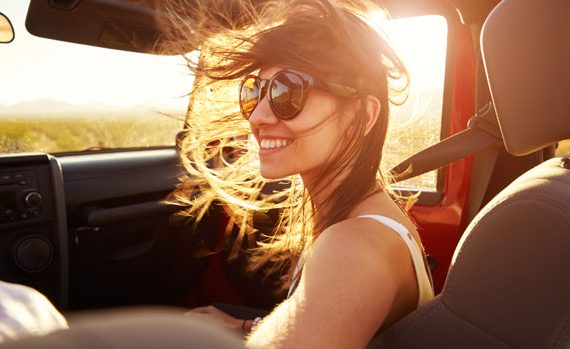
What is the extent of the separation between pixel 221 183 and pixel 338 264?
4.84 ft

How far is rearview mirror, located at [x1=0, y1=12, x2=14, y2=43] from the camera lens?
255 centimetres

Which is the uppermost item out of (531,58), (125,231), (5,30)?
(5,30)

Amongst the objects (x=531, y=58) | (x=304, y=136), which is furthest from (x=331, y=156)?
(x=531, y=58)

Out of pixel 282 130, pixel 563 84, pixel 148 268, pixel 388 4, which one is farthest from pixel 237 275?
pixel 563 84

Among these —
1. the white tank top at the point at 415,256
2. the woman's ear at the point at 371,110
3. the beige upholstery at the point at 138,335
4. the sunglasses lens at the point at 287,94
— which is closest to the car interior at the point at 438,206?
the white tank top at the point at 415,256

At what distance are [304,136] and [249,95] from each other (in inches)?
9.5

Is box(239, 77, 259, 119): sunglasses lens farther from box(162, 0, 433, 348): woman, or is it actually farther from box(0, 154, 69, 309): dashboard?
box(0, 154, 69, 309): dashboard

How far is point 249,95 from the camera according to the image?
1.67m

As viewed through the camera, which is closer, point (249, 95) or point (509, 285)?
point (509, 285)

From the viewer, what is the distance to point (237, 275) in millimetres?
3451

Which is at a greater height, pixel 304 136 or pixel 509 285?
pixel 304 136

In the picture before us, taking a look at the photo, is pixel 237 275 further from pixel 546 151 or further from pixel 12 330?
pixel 12 330

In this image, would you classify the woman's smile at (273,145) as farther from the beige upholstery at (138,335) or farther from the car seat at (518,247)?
the beige upholstery at (138,335)

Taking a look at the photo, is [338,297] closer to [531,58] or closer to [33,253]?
[531,58]
